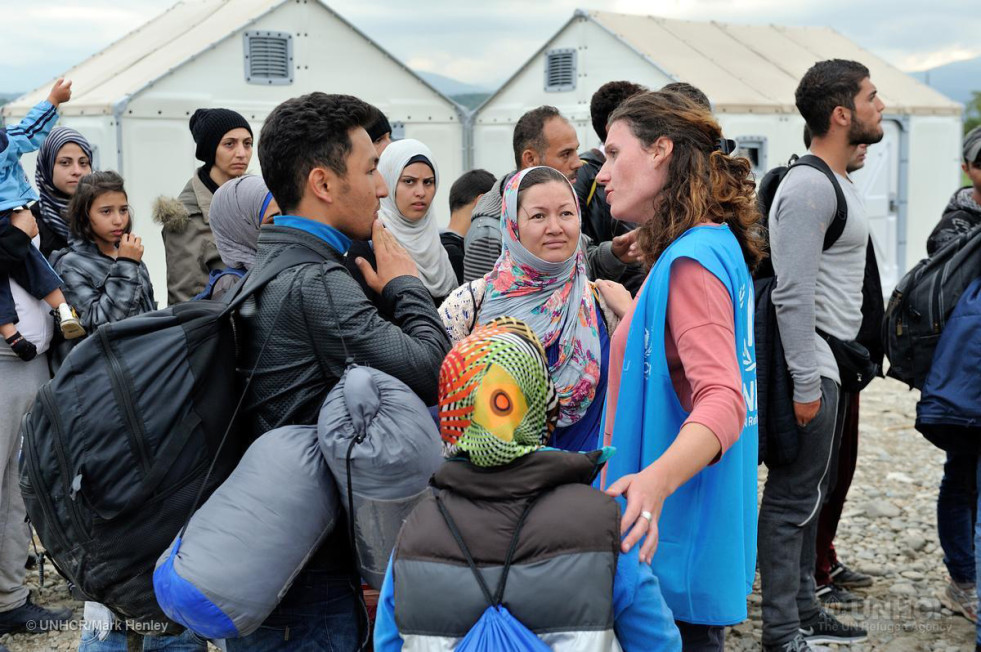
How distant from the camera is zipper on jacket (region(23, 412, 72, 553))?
6.58ft

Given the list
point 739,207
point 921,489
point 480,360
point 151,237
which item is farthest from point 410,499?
point 151,237

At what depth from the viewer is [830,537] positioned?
4.64 metres

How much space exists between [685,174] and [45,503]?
1.62 meters

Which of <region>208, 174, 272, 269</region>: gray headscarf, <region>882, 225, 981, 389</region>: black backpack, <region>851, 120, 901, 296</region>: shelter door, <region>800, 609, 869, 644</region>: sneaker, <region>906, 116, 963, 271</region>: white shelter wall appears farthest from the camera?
<region>906, 116, 963, 271</region>: white shelter wall

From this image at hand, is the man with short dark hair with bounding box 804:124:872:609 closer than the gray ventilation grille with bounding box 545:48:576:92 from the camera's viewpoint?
Yes

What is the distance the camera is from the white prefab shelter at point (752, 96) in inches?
414

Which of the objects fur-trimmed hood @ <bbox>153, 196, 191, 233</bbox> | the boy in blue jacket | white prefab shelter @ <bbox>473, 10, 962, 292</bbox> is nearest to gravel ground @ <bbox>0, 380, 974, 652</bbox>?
the boy in blue jacket

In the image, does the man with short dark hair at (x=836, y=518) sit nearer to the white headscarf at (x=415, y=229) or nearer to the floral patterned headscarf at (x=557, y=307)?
the floral patterned headscarf at (x=557, y=307)

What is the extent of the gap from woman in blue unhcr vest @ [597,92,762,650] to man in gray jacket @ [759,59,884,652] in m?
1.27

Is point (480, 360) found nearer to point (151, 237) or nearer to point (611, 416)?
point (611, 416)

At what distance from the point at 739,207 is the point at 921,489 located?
4.92 meters

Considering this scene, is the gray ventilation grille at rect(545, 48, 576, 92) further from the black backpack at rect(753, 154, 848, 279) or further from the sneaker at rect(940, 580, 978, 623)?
the sneaker at rect(940, 580, 978, 623)

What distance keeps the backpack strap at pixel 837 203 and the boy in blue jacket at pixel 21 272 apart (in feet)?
10.5

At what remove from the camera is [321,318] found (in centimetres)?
210
